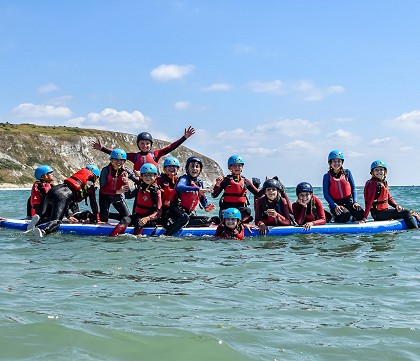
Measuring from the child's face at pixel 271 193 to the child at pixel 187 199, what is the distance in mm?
1353

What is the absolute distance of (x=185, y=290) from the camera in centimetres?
670

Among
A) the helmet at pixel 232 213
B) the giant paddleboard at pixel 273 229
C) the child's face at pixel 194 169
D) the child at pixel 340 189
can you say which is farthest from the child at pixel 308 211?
the child's face at pixel 194 169

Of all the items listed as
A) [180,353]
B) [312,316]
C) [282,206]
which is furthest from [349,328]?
[282,206]

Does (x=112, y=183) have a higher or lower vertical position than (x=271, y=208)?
higher

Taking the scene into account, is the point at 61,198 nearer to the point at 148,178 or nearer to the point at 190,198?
the point at 148,178

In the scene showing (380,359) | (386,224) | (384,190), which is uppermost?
(384,190)

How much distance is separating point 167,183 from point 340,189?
4.53 metres

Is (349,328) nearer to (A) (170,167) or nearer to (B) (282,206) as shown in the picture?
(B) (282,206)

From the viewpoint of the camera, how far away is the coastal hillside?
106 meters

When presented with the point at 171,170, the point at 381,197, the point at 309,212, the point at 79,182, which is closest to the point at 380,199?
the point at 381,197

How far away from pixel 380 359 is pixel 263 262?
4.42 m

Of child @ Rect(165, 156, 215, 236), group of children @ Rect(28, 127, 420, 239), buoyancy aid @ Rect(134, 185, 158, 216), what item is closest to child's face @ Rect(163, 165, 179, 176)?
group of children @ Rect(28, 127, 420, 239)

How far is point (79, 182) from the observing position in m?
13.4

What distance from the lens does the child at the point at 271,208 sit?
12305 millimetres
